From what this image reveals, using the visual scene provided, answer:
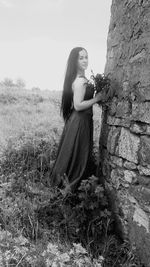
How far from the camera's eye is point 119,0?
3496mm

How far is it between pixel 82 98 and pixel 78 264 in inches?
84.7

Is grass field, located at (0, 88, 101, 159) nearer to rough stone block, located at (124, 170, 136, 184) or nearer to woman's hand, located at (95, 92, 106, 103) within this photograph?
woman's hand, located at (95, 92, 106, 103)

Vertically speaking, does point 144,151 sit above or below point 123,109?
below

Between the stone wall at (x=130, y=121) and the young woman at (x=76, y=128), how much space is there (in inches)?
14.2

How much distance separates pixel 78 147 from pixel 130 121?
3.68 ft

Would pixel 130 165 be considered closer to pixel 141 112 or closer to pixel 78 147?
pixel 141 112

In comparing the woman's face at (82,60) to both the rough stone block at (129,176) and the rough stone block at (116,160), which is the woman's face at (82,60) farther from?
the rough stone block at (129,176)

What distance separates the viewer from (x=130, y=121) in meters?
3.07

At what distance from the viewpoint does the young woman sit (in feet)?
12.9

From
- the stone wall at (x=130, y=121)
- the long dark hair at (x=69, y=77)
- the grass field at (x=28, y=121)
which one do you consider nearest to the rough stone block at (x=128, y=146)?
the stone wall at (x=130, y=121)

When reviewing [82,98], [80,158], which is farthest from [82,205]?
[82,98]

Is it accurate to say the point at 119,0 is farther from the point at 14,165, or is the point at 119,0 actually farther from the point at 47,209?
the point at 14,165

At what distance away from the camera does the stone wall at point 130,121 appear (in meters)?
2.81

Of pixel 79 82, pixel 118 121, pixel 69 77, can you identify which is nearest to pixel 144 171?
pixel 118 121
